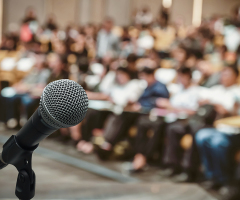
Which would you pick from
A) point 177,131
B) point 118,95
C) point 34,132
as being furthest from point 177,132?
point 34,132

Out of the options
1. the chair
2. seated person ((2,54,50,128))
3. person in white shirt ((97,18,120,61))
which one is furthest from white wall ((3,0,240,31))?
seated person ((2,54,50,128))

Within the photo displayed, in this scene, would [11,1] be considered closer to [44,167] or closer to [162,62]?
[162,62]

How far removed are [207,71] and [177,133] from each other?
45.6 inches

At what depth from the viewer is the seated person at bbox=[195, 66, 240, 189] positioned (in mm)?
2225

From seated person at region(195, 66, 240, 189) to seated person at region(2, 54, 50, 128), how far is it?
216 cm

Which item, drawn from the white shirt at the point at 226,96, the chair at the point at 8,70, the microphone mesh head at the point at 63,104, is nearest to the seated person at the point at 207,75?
the white shirt at the point at 226,96

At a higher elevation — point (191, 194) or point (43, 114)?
point (43, 114)

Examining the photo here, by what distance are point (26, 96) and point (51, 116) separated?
141 inches

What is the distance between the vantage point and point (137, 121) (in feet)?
9.97

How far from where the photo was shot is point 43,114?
0.71 meters

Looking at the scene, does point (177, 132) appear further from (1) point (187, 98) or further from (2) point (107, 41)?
(2) point (107, 41)

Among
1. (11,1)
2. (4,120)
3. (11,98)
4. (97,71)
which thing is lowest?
(4,120)

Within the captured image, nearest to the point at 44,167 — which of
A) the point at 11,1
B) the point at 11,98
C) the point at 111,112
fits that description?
the point at 111,112

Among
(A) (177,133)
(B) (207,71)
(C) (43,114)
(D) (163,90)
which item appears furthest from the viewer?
(B) (207,71)
